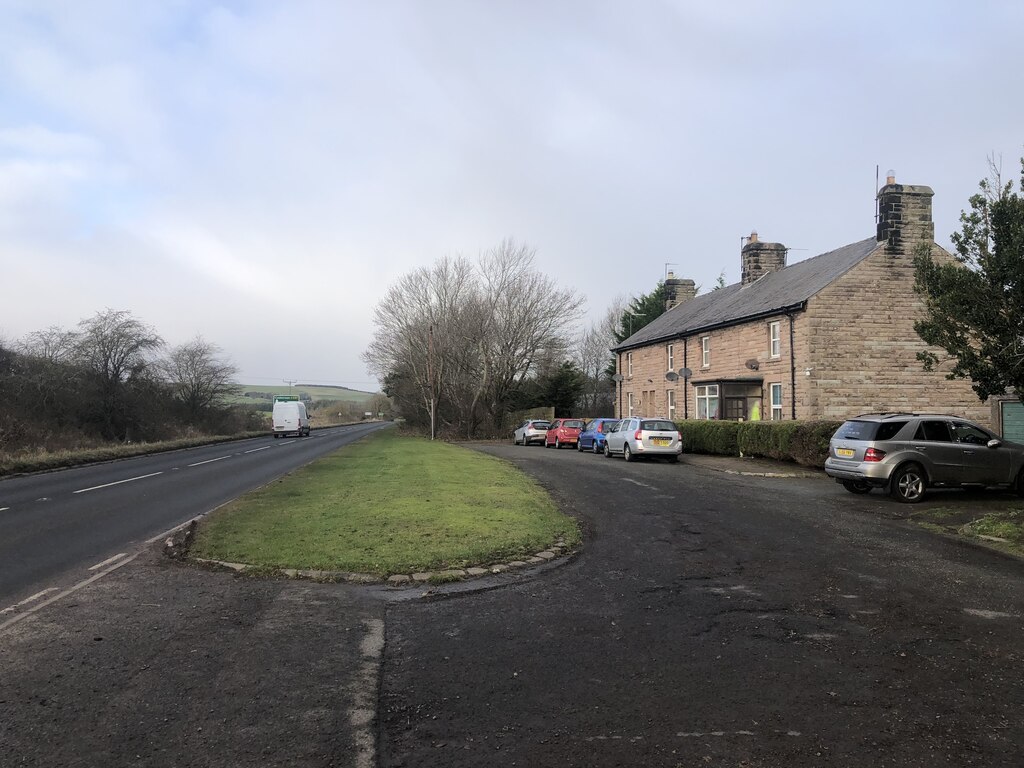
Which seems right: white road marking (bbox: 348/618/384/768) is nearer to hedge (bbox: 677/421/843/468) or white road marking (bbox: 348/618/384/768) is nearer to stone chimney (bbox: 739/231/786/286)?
hedge (bbox: 677/421/843/468)

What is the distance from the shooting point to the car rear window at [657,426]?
23672mm

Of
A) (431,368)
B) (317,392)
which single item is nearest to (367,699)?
(431,368)

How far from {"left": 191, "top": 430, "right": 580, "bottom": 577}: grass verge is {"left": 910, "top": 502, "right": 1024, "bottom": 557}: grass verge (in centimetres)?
551

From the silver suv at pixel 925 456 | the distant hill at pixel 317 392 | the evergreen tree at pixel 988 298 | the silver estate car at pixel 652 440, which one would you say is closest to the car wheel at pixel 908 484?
the silver suv at pixel 925 456

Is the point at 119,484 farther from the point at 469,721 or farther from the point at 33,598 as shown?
the point at 469,721

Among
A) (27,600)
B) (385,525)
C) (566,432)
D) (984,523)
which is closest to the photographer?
(27,600)

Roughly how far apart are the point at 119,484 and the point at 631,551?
542 inches

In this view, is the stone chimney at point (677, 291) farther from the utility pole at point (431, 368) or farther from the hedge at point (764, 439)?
the hedge at point (764, 439)

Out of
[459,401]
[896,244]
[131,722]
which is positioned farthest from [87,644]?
[459,401]

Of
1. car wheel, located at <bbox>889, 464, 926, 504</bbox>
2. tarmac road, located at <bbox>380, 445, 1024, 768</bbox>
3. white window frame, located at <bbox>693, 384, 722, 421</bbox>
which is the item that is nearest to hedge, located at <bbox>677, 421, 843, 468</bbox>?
white window frame, located at <bbox>693, 384, 722, 421</bbox>

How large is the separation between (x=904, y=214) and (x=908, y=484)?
1703 centimetres

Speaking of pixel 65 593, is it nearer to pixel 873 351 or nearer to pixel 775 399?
pixel 775 399

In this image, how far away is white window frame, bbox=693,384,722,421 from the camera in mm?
29938

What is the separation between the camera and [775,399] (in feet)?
90.8
